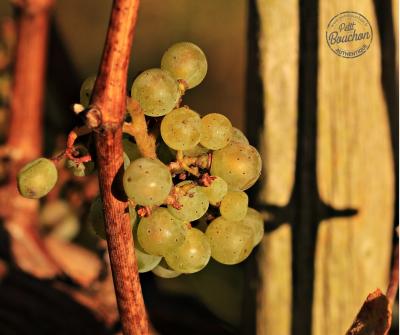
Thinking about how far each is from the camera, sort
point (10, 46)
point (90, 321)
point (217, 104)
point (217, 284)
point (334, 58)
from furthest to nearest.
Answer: point (217, 104)
point (10, 46)
point (217, 284)
point (90, 321)
point (334, 58)

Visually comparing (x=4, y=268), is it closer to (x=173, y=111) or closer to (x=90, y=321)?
(x=90, y=321)

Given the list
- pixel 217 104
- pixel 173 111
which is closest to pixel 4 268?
pixel 217 104

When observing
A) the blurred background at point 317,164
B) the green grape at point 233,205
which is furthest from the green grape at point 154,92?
the blurred background at point 317,164

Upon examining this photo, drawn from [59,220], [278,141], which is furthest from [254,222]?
[59,220]

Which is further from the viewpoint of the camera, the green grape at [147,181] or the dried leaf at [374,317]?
the dried leaf at [374,317]

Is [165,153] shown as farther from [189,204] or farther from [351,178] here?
[351,178]

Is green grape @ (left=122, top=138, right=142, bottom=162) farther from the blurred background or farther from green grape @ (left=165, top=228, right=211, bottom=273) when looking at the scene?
the blurred background

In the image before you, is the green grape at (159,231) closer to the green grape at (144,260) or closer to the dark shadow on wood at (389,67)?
the green grape at (144,260)
